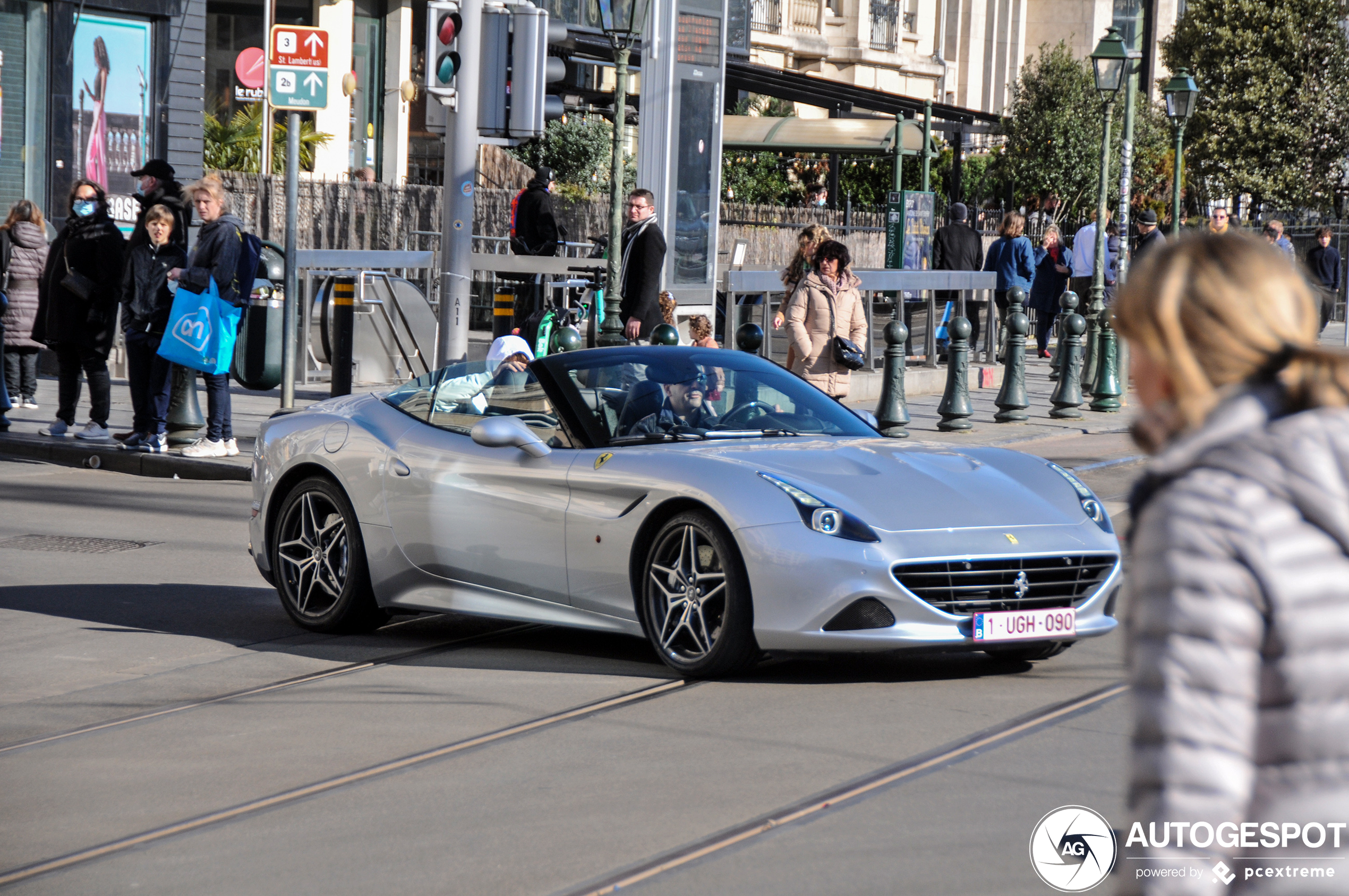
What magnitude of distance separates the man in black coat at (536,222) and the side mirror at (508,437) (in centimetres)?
1290

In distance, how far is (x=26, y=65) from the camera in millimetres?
20406

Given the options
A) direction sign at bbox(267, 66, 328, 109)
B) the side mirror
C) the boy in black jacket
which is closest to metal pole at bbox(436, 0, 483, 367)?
direction sign at bbox(267, 66, 328, 109)

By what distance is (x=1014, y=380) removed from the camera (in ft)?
53.3

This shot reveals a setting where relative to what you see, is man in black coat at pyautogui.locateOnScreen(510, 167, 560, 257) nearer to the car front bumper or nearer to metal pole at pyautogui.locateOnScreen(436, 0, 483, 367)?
metal pole at pyautogui.locateOnScreen(436, 0, 483, 367)

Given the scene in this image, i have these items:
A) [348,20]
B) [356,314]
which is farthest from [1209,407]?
[348,20]

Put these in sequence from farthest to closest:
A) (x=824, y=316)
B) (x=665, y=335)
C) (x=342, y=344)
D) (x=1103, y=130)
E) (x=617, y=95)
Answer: (x=1103, y=130), (x=342, y=344), (x=665, y=335), (x=617, y=95), (x=824, y=316)

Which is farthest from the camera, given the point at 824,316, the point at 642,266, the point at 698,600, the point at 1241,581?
the point at 642,266

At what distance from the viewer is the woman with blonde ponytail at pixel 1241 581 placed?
1934mm

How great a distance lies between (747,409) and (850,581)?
1445 millimetres

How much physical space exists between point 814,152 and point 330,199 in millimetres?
14071

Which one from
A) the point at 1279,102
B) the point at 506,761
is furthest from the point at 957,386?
the point at 1279,102

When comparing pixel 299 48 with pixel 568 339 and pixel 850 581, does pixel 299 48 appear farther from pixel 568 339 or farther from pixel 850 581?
pixel 850 581

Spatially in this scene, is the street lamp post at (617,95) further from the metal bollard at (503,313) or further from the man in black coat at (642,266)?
the metal bollard at (503,313)

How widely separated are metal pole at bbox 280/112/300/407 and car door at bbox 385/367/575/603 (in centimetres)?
592
